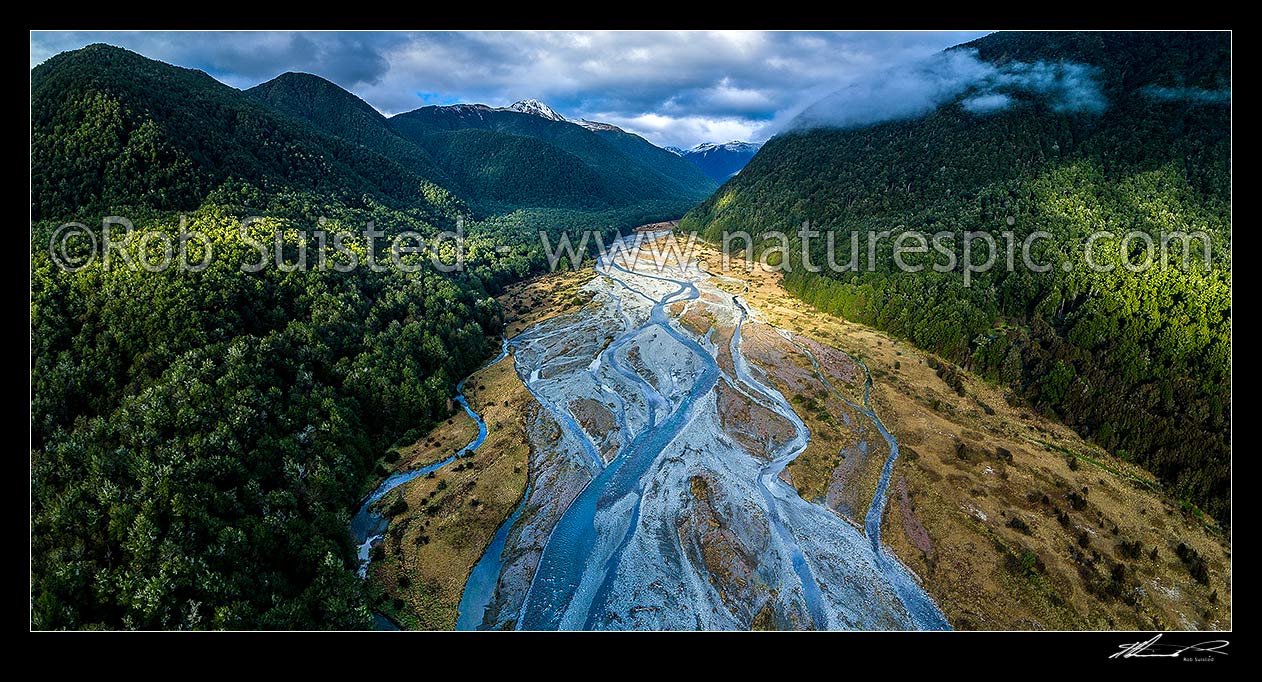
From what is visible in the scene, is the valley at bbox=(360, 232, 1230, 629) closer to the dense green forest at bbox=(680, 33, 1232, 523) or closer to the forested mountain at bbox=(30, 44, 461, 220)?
the dense green forest at bbox=(680, 33, 1232, 523)

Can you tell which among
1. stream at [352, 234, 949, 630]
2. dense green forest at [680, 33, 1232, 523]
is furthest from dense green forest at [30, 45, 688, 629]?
dense green forest at [680, 33, 1232, 523]

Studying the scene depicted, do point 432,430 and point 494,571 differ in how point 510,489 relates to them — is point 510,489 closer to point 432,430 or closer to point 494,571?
point 494,571

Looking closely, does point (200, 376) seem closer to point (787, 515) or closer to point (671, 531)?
point (671, 531)
